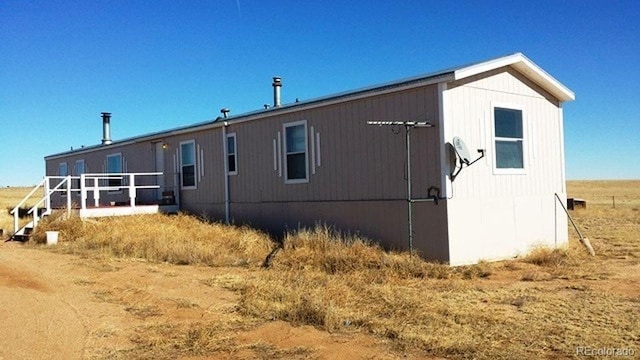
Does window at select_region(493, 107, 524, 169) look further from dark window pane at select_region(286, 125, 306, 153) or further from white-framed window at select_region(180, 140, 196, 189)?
white-framed window at select_region(180, 140, 196, 189)

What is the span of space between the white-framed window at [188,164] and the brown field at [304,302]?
5.38 metres

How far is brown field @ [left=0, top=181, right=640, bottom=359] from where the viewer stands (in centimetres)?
556

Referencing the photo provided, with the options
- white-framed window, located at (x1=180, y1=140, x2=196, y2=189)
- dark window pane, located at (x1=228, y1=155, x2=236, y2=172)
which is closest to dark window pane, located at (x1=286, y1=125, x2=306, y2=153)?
dark window pane, located at (x1=228, y1=155, x2=236, y2=172)

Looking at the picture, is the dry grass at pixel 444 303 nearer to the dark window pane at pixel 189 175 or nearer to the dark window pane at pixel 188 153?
the dark window pane at pixel 189 175

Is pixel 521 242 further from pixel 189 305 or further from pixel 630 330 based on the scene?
pixel 189 305

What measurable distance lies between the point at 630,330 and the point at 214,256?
768cm

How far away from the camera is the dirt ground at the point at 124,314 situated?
5.49 meters

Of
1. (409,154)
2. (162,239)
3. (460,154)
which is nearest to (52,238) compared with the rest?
(162,239)

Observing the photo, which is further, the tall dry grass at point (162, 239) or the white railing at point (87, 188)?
the white railing at point (87, 188)

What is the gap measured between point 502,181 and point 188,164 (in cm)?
1018

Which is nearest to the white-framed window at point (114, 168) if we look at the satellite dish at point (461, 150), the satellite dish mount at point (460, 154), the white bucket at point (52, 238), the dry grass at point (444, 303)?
the white bucket at point (52, 238)

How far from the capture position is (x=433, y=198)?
10.9m

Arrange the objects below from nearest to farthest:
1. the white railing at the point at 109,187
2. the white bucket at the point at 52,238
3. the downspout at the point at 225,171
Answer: the white bucket at the point at 52,238 < the downspout at the point at 225,171 < the white railing at the point at 109,187

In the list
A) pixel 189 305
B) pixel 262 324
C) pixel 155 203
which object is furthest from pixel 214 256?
pixel 155 203
